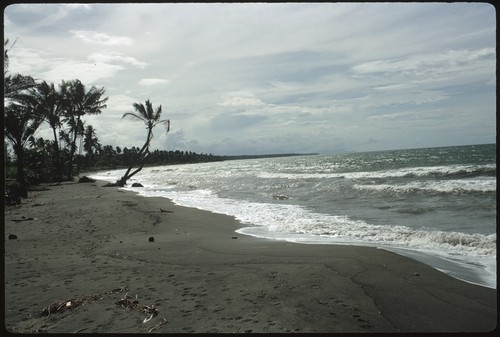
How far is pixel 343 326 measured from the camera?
3.24 meters

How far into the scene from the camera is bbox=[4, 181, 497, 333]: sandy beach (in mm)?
3350

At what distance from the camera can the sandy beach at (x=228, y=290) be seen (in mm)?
3350

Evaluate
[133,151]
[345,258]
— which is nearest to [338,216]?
[345,258]

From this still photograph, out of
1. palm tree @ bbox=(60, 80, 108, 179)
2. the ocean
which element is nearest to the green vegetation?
palm tree @ bbox=(60, 80, 108, 179)

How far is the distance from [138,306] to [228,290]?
1013 mm

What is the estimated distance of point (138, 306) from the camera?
12.3 ft

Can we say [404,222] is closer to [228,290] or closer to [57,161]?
[228,290]

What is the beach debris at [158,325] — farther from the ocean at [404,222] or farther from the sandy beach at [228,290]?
the ocean at [404,222]

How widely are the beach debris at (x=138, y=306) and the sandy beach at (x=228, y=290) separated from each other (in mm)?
11

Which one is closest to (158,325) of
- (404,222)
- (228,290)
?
(228,290)

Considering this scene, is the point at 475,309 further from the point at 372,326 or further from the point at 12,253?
the point at 12,253

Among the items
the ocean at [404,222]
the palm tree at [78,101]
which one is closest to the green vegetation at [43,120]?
the palm tree at [78,101]

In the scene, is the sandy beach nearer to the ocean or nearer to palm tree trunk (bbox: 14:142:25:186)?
the ocean

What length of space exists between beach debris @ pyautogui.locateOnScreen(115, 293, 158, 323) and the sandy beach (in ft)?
0.04
